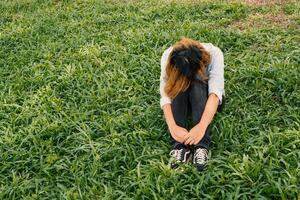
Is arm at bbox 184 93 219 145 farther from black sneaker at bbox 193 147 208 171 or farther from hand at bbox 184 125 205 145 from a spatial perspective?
black sneaker at bbox 193 147 208 171

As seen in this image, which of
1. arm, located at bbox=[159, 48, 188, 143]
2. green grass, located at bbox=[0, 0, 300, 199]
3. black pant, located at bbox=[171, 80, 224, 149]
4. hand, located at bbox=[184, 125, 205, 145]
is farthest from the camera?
black pant, located at bbox=[171, 80, 224, 149]

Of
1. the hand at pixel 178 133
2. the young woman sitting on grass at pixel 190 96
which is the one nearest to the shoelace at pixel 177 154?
the young woman sitting on grass at pixel 190 96

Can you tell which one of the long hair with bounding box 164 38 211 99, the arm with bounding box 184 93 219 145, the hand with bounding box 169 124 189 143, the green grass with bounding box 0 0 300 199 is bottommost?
the green grass with bounding box 0 0 300 199

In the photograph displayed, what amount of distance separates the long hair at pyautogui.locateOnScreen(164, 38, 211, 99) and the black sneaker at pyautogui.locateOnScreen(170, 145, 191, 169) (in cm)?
66

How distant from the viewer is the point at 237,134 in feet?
18.3

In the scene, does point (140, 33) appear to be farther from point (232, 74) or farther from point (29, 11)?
point (29, 11)

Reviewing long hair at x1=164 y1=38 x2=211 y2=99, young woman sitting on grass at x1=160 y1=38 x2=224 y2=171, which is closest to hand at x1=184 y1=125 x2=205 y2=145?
young woman sitting on grass at x1=160 y1=38 x2=224 y2=171

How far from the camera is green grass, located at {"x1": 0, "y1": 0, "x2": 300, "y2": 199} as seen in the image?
195 inches

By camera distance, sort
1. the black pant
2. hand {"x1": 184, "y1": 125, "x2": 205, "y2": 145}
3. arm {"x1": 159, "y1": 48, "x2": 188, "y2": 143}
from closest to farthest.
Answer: hand {"x1": 184, "y1": 125, "x2": 205, "y2": 145}, arm {"x1": 159, "y1": 48, "x2": 188, "y2": 143}, the black pant

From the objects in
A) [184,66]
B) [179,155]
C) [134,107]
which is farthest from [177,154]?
[134,107]

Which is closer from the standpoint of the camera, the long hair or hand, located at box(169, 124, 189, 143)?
hand, located at box(169, 124, 189, 143)

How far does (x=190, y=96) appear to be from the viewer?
540 centimetres

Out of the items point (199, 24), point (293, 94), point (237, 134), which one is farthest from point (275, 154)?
point (199, 24)

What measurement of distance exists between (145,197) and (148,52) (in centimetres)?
360
